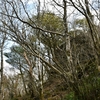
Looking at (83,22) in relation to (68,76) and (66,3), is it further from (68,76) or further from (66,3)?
(68,76)

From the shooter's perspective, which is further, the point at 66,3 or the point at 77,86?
the point at 66,3

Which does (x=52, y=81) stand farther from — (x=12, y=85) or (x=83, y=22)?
(x=12, y=85)

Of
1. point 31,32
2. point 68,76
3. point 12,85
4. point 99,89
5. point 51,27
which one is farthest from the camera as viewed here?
point 12,85

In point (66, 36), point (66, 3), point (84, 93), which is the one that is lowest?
point (84, 93)

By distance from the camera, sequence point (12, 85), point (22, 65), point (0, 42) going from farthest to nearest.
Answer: point (12, 85), point (22, 65), point (0, 42)

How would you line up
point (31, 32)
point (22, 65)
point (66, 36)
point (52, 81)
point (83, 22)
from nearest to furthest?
point (66, 36) → point (31, 32) → point (83, 22) → point (52, 81) → point (22, 65)

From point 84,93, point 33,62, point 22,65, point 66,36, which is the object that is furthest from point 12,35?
point 22,65

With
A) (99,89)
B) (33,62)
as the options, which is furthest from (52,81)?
(99,89)

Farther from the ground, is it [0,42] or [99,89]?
[0,42]

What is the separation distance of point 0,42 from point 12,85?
7.55 m

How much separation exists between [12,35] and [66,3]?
280 centimetres

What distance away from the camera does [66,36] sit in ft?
33.8

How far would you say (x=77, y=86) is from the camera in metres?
9.39

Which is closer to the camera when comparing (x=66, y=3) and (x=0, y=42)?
(x=66, y=3)
